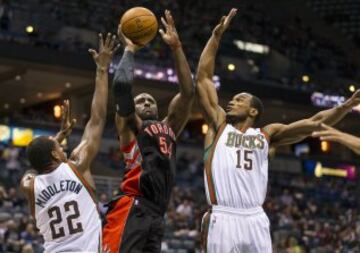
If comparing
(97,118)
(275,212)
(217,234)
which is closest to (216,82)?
(275,212)

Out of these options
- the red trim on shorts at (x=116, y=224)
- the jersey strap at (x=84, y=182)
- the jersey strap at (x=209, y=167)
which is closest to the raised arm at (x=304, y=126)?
the jersey strap at (x=209, y=167)

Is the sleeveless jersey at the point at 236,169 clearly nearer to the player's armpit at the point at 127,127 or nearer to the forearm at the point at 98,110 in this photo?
the player's armpit at the point at 127,127

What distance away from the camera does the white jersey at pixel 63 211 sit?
5715 mm

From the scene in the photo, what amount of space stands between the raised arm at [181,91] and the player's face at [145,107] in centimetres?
27

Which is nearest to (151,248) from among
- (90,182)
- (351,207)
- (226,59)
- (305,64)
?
(90,182)

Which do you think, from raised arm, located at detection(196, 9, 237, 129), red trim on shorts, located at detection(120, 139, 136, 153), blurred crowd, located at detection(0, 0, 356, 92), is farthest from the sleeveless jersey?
blurred crowd, located at detection(0, 0, 356, 92)

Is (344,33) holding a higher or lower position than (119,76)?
higher

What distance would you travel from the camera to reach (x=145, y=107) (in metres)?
6.69

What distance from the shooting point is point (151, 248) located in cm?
637

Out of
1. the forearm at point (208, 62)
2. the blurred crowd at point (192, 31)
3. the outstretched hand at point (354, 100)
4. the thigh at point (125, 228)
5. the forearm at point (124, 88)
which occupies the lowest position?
the thigh at point (125, 228)

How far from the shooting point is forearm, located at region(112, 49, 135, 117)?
245 inches

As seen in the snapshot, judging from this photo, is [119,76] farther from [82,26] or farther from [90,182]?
[82,26]

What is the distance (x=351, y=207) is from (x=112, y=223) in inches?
811

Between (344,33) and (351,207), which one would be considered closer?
(351,207)
